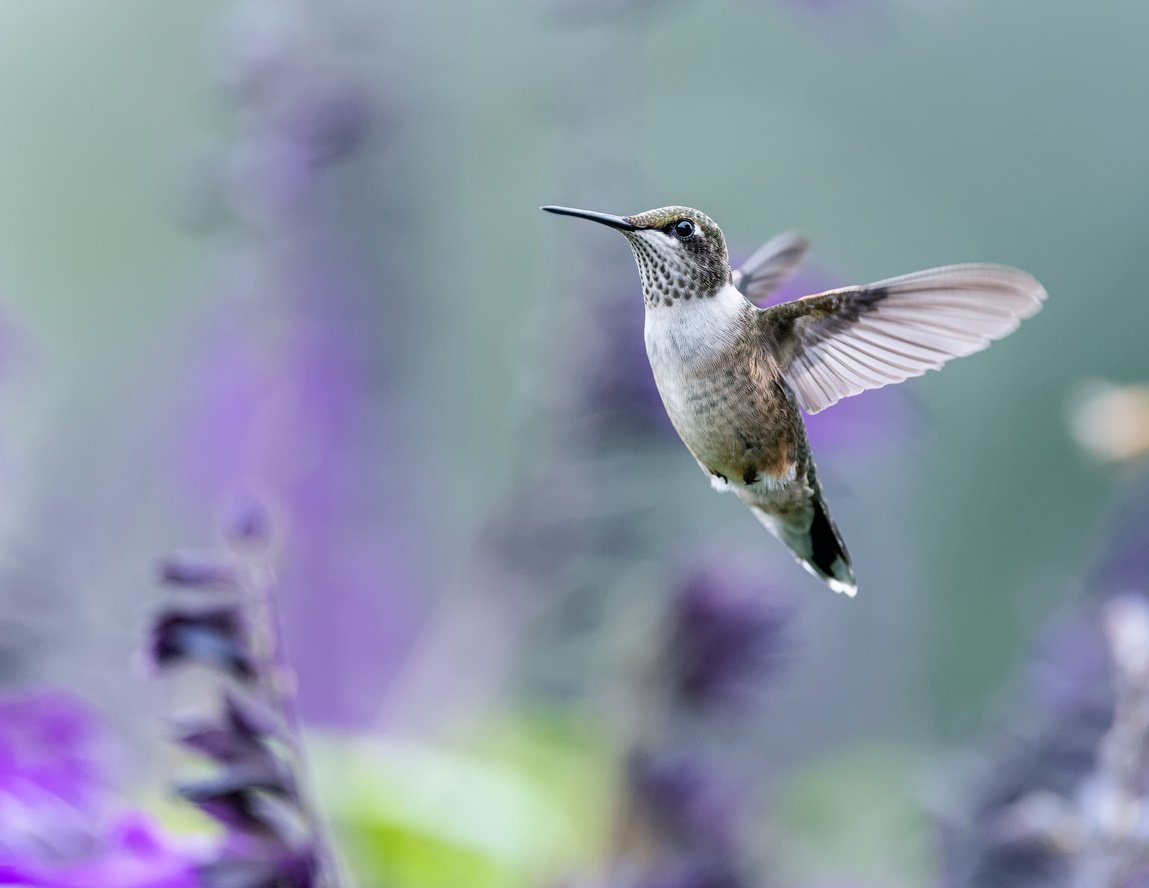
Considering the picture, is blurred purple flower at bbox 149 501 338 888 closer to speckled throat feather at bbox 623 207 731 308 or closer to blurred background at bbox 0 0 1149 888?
blurred background at bbox 0 0 1149 888

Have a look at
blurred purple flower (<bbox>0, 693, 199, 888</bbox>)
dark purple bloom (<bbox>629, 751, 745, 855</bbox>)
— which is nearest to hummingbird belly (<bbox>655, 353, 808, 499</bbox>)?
blurred purple flower (<bbox>0, 693, 199, 888</bbox>)

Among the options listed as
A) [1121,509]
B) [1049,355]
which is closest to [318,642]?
[1121,509]

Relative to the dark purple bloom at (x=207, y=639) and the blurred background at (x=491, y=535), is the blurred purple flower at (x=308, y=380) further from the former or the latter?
the dark purple bloom at (x=207, y=639)

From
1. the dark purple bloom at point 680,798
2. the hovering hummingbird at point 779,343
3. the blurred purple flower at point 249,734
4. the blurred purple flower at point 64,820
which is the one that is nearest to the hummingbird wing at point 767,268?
the hovering hummingbird at point 779,343

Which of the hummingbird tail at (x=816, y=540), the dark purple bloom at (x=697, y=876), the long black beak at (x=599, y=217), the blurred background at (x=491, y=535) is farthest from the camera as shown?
the blurred background at (x=491, y=535)

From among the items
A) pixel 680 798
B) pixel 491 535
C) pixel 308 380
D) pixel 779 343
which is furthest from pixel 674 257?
pixel 308 380

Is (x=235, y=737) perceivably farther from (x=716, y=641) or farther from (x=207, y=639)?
(x=716, y=641)

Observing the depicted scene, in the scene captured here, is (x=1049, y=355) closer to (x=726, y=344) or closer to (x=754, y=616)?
(x=754, y=616)
